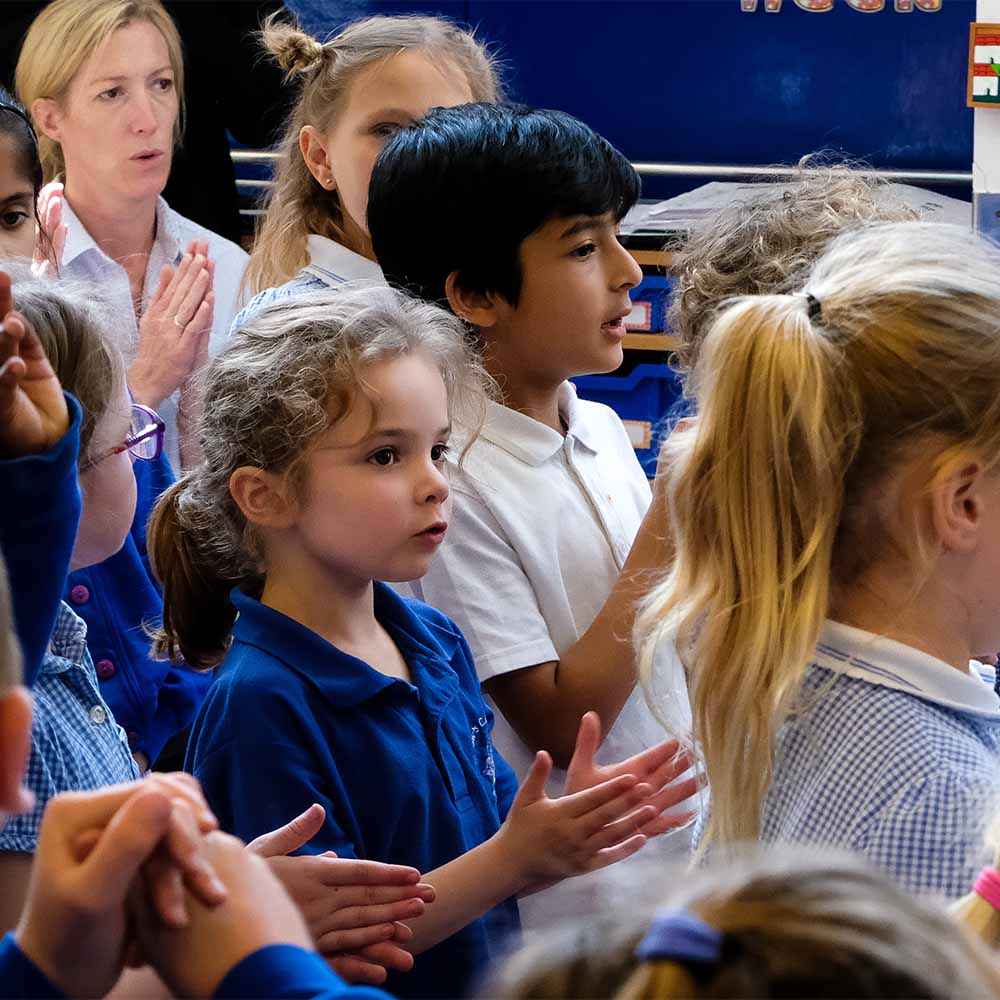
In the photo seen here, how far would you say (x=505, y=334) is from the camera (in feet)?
6.07

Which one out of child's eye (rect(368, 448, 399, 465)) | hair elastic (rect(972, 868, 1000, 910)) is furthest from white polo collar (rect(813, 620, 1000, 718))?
child's eye (rect(368, 448, 399, 465))

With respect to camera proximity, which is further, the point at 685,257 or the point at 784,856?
the point at 685,257

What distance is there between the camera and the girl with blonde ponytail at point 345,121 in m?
2.28

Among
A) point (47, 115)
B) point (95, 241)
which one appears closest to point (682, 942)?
point (95, 241)

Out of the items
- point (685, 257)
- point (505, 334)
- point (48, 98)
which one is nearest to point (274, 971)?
point (505, 334)

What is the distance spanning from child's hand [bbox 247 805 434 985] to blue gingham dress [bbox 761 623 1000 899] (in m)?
0.35

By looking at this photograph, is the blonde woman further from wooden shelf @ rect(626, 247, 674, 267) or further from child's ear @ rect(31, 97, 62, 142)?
wooden shelf @ rect(626, 247, 674, 267)

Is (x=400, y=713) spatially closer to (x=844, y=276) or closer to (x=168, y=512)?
(x=168, y=512)

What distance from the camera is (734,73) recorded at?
410 centimetres

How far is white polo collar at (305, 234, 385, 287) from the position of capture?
2194 mm

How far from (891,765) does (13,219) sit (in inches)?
54.8

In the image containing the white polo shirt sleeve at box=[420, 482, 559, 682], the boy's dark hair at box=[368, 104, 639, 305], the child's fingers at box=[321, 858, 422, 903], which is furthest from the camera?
the boy's dark hair at box=[368, 104, 639, 305]

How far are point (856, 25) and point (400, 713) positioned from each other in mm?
3130

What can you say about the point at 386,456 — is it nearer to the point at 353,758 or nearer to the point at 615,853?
the point at 353,758
